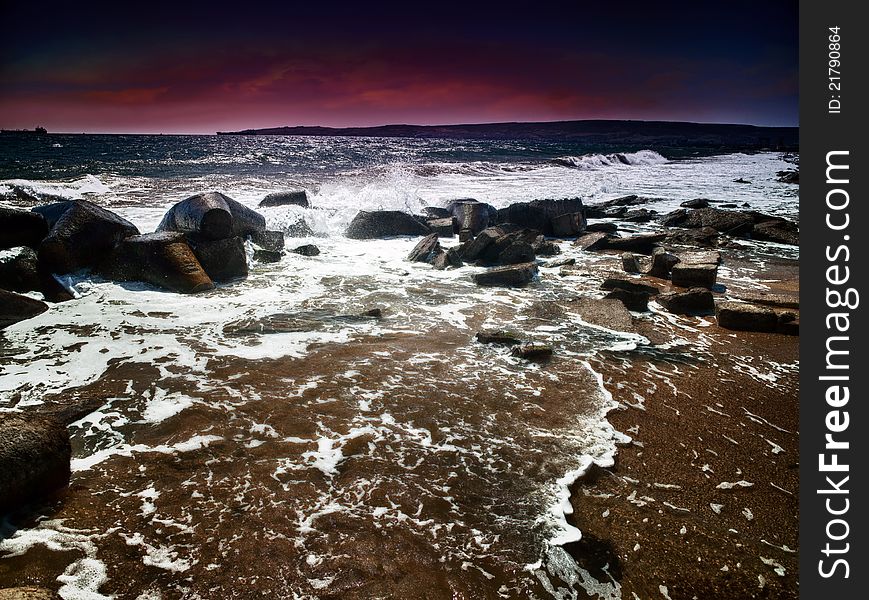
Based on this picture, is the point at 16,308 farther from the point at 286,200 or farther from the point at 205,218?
the point at 286,200

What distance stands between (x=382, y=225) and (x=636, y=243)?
6.36 metres

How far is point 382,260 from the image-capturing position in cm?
966

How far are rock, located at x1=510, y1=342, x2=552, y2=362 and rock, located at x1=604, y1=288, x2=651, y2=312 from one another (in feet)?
→ 7.59

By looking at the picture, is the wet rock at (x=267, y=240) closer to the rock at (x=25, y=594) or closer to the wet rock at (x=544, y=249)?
the wet rock at (x=544, y=249)

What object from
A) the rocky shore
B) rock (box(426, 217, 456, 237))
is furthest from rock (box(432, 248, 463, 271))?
rock (box(426, 217, 456, 237))

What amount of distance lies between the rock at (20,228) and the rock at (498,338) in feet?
23.0

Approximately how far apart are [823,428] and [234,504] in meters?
3.34

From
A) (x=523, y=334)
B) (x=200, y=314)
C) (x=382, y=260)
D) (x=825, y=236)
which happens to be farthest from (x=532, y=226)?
(x=825, y=236)

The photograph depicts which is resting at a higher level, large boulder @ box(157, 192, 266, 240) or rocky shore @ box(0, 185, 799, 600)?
large boulder @ box(157, 192, 266, 240)

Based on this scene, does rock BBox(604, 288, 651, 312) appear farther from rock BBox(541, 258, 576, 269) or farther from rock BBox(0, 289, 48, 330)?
rock BBox(0, 289, 48, 330)

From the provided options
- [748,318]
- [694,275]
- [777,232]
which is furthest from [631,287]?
[777,232]

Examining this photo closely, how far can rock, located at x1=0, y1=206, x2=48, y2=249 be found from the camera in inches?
265

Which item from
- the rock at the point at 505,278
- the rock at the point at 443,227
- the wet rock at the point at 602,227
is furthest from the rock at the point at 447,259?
the wet rock at the point at 602,227

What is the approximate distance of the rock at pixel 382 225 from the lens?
12.0 metres
